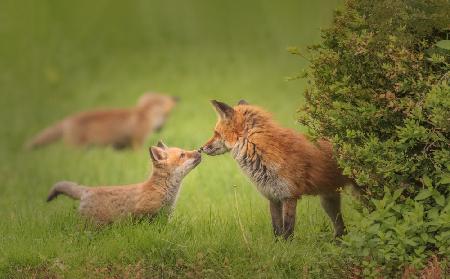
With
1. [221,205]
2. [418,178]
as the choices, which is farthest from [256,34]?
[418,178]

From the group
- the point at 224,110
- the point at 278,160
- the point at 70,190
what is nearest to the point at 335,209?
the point at 278,160

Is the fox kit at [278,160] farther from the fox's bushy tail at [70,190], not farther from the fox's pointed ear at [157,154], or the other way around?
the fox's bushy tail at [70,190]

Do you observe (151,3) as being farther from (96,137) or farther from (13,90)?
(96,137)

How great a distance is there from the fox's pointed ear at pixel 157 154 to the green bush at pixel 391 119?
174 centimetres

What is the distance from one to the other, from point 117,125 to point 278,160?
8.47m

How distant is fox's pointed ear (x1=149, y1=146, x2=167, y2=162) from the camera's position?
28.4 feet

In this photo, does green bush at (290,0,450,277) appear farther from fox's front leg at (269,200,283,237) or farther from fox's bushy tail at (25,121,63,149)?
fox's bushy tail at (25,121,63,149)

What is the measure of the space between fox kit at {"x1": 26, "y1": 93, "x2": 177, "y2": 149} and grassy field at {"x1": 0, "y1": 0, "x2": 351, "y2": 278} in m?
0.27

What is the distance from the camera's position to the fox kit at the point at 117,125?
52.6 ft

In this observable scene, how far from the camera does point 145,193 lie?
847 centimetres

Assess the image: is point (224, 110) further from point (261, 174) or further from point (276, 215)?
point (276, 215)

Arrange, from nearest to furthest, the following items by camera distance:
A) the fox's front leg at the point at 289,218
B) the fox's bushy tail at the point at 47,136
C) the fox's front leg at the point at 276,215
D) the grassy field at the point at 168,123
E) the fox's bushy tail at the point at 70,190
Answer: the grassy field at the point at 168,123 < the fox's front leg at the point at 289,218 < the fox's front leg at the point at 276,215 < the fox's bushy tail at the point at 70,190 < the fox's bushy tail at the point at 47,136

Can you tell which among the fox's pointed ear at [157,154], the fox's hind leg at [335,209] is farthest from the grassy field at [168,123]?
the fox's pointed ear at [157,154]

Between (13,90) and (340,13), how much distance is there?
13.8m
